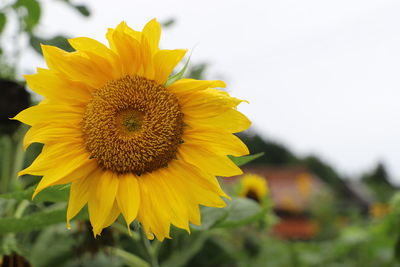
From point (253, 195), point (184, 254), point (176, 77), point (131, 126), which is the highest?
point (176, 77)

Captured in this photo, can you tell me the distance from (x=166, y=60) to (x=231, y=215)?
1.36 feet

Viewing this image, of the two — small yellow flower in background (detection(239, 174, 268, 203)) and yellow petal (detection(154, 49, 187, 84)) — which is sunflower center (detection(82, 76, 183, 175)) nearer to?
yellow petal (detection(154, 49, 187, 84))

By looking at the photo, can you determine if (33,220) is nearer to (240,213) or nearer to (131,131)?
(131,131)

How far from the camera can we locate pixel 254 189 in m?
2.47

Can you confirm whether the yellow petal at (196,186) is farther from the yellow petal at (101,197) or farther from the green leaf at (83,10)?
the green leaf at (83,10)

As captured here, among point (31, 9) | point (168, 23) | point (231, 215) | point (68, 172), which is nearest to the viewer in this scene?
point (68, 172)

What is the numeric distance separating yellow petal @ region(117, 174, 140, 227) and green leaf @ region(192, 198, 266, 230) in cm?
18

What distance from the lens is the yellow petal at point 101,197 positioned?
0.78 metres

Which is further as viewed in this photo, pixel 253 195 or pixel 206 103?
pixel 253 195

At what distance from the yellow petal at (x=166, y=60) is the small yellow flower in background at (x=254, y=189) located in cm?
166

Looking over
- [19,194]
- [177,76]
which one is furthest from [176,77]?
[19,194]

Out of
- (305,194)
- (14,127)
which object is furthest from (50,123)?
(305,194)

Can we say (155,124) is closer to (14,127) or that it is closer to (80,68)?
(80,68)

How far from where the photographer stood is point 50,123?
80 centimetres
